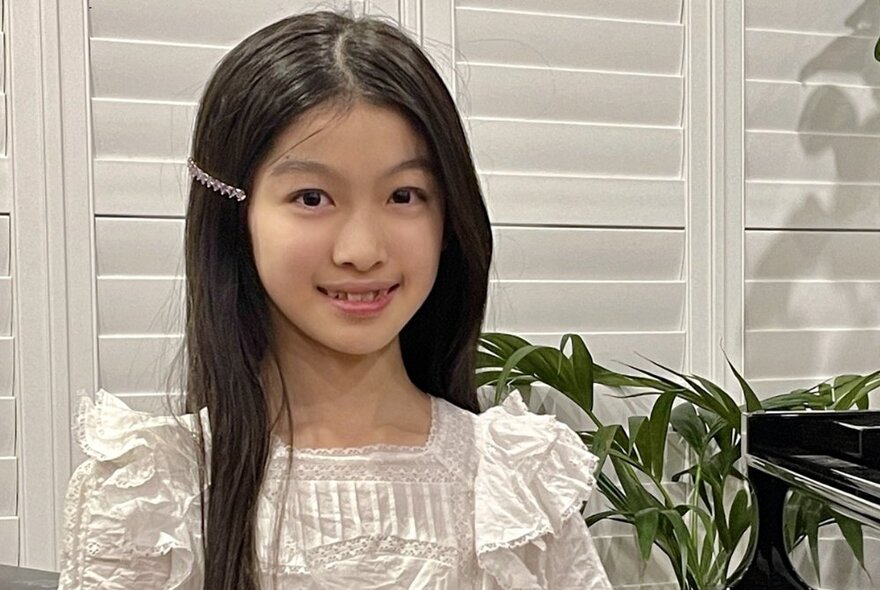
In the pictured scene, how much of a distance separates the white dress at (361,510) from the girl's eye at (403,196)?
21 centimetres

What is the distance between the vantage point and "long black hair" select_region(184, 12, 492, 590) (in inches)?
31.2

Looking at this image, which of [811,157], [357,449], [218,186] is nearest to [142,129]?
[218,186]

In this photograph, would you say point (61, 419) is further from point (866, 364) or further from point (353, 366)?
point (866, 364)

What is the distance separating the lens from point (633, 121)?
149 cm

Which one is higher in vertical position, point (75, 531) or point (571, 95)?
point (571, 95)

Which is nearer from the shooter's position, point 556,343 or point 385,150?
point 385,150

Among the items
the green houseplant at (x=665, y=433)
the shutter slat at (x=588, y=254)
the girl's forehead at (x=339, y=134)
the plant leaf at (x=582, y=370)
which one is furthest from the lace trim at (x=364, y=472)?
the shutter slat at (x=588, y=254)

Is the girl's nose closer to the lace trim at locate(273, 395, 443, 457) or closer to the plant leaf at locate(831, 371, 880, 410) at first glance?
the lace trim at locate(273, 395, 443, 457)

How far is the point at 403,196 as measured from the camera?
0.82 m

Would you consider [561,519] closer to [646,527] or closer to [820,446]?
[820,446]

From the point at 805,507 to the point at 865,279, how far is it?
2.04ft

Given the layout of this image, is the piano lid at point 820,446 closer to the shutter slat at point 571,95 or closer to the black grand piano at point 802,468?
the black grand piano at point 802,468

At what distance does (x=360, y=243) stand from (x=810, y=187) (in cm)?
103

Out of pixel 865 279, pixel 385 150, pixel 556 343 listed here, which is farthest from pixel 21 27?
pixel 865 279
